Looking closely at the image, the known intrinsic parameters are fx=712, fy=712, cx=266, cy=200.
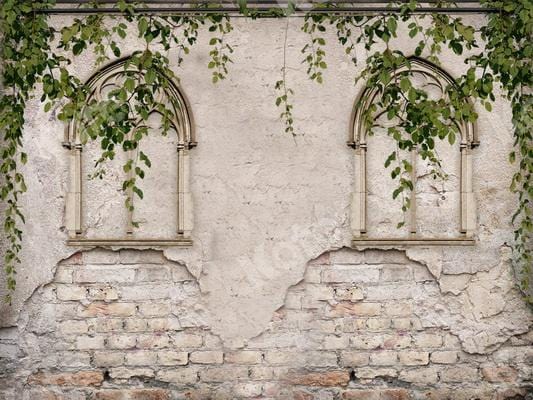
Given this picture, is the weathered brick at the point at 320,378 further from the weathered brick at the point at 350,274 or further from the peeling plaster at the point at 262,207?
the weathered brick at the point at 350,274

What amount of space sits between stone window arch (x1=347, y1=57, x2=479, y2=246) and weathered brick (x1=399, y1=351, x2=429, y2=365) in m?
0.75

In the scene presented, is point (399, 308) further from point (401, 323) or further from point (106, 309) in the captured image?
point (106, 309)

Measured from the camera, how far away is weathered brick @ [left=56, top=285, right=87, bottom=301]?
189 inches

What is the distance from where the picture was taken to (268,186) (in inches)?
191

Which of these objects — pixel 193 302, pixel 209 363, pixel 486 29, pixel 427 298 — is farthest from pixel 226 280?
pixel 486 29

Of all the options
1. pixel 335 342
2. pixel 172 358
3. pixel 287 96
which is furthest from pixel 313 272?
pixel 287 96

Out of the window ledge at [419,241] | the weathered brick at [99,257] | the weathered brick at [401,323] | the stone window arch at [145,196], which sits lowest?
the weathered brick at [401,323]

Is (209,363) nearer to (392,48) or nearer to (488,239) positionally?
(488,239)

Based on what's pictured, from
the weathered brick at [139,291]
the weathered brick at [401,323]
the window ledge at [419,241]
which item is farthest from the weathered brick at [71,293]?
the weathered brick at [401,323]

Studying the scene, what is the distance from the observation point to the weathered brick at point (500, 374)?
15.9 feet

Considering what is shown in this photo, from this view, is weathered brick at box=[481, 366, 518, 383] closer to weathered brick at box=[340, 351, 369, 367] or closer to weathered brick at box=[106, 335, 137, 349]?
weathered brick at box=[340, 351, 369, 367]

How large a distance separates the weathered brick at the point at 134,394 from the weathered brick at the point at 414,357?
1.60 metres

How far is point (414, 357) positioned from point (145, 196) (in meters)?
2.14

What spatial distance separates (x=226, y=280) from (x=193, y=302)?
268 mm
